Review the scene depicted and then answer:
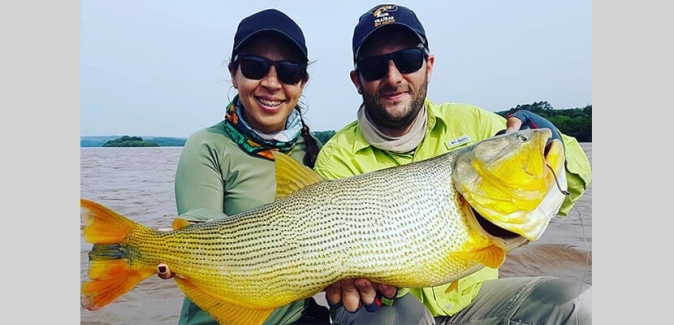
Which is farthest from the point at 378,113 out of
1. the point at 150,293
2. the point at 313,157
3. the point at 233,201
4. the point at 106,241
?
the point at 150,293

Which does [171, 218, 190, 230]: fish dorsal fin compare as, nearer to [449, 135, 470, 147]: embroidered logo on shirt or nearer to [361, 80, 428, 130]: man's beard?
[361, 80, 428, 130]: man's beard

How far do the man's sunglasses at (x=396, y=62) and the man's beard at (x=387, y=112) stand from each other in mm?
83

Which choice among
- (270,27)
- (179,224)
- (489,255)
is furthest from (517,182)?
(270,27)

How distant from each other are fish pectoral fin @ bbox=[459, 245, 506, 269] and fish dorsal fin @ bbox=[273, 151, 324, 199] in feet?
2.22

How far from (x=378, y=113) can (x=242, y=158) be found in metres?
0.78

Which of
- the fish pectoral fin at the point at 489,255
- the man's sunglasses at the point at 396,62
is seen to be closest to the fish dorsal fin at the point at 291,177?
the fish pectoral fin at the point at 489,255

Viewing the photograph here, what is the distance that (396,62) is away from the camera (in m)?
2.59

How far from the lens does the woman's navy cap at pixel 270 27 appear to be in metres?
2.66

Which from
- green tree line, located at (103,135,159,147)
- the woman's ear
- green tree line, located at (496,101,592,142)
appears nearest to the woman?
the woman's ear

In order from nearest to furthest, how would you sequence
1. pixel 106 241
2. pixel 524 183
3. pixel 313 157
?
pixel 524 183
pixel 106 241
pixel 313 157

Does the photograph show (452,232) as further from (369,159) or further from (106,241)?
(106,241)

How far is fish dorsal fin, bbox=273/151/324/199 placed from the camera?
206cm

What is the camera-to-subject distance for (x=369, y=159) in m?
2.73

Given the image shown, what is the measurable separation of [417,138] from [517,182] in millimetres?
988
